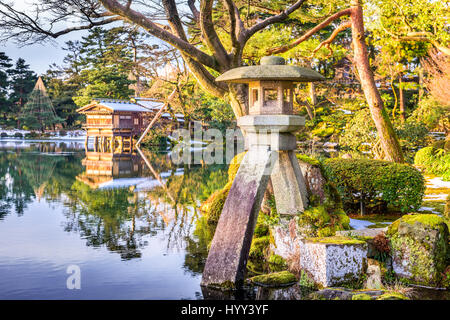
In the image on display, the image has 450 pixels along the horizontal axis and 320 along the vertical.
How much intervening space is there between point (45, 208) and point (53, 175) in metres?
7.37

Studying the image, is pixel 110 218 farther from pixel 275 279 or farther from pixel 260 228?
pixel 275 279

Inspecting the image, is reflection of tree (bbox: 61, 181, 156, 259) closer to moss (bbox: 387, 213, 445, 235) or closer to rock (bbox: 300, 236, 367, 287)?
rock (bbox: 300, 236, 367, 287)

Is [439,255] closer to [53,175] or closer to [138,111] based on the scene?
[53,175]

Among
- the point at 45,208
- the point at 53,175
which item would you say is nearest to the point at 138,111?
the point at 53,175

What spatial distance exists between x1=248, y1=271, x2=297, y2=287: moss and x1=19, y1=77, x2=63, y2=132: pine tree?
46760 millimetres

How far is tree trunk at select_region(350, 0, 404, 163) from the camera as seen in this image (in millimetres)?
12719

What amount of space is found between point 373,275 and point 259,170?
81.5 inches

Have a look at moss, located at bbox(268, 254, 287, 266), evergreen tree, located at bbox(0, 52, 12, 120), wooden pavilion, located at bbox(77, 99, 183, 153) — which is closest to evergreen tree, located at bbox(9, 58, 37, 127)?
evergreen tree, located at bbox(0, 52, 12, 120)

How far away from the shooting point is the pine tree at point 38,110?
4809 cm

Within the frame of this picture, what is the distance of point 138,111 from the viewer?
108ft

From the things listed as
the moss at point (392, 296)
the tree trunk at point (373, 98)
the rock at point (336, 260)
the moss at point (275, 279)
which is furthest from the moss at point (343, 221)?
the tree trunk at point (373, 98)

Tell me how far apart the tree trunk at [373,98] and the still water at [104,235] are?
5678mm

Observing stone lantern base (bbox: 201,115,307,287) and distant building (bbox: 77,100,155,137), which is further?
distant building (bbox: 77,100,155,137)

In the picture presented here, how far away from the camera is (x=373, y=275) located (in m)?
5.77
